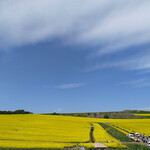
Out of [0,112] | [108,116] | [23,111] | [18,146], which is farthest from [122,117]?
[18,146]

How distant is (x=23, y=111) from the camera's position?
304ft

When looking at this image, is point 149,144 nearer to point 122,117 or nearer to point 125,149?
point 125,149

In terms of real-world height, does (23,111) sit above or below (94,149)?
above

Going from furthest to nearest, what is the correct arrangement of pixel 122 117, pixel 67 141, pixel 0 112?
1. pixel 122 117
2. pixel 0 112
3. pixel 67 141

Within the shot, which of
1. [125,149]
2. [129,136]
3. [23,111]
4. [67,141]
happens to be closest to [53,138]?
[67,141]

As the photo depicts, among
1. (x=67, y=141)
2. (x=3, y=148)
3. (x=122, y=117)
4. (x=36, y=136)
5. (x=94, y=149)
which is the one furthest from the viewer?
(x=122, y=117)

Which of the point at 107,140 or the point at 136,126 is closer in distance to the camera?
the point at 107,140

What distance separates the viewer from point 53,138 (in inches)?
1724

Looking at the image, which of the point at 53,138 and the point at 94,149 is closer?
the point at 94,149

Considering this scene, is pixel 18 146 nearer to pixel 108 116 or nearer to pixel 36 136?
pixel 36 136

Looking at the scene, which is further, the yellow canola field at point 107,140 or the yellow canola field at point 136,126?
the yellow canola field at point 136,126

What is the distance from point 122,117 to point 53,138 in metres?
64.7

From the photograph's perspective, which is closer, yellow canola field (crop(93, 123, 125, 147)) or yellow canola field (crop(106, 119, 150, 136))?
yellow canola field (crop(93, 123, 125, 147))

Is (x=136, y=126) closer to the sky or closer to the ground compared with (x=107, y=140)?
closer to the ground
